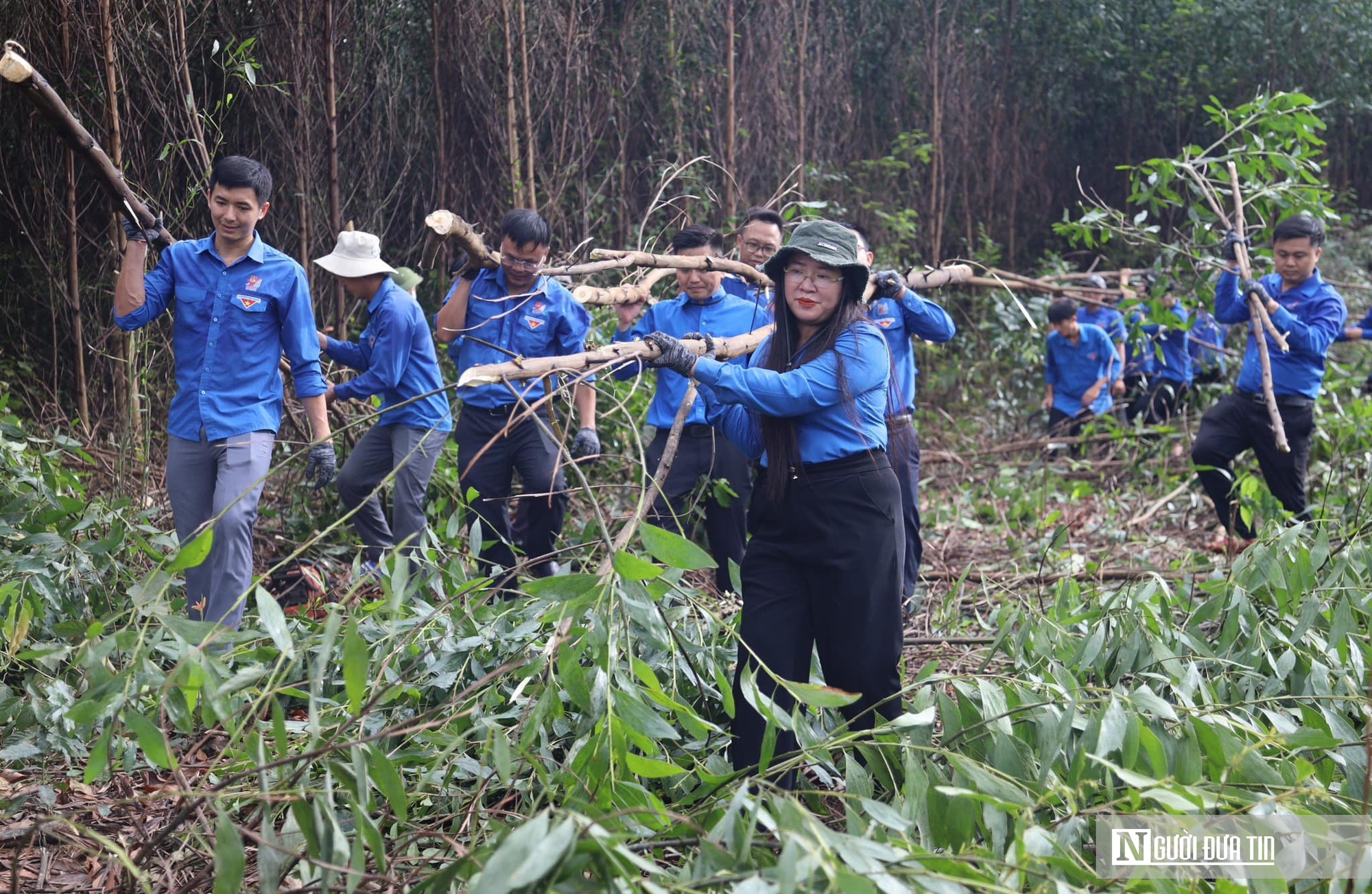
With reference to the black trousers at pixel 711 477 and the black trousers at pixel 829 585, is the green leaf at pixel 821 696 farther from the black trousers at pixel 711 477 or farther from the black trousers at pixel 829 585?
→ the black trousers at pixel 711 477

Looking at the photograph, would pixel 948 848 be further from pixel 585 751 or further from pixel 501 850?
pixel 501 850

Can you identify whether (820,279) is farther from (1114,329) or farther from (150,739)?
(1114,329)

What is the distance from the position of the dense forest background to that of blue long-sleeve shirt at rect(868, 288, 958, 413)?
0.95 metres

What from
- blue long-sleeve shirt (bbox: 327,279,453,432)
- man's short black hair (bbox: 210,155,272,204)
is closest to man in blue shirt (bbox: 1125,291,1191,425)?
blue long-sleeve shirt (bbox: 327,279,453,432)

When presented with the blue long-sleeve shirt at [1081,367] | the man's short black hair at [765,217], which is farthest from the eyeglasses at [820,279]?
the blue long-sleeve shirt at [1081,367]

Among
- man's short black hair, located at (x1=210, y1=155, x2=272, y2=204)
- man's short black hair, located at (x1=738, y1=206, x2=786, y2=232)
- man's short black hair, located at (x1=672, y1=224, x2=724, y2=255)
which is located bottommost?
man's short black hair, located at (x1=672, y1=224, x2=724, y2=255)

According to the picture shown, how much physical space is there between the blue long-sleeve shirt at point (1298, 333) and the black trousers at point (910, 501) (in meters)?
1.79

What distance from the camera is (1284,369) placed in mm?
5605

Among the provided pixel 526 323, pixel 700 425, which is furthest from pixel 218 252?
pixel 700 425

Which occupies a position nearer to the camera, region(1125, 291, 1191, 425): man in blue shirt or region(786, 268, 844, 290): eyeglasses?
region(786, 268, 844, 290): eyeglasses

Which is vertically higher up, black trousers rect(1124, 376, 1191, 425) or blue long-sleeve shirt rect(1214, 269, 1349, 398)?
blue long-sleeve shirt rect(1214, 269, 1349, 398)

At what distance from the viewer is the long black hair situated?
119 inches

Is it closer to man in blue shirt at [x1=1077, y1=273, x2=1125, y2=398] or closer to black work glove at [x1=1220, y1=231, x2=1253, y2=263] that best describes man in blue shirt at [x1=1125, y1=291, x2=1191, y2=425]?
man in blue shirt at [x1=1077, y1=273, x2=1125, y2=398]

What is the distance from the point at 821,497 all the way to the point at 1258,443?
354 centimetres
